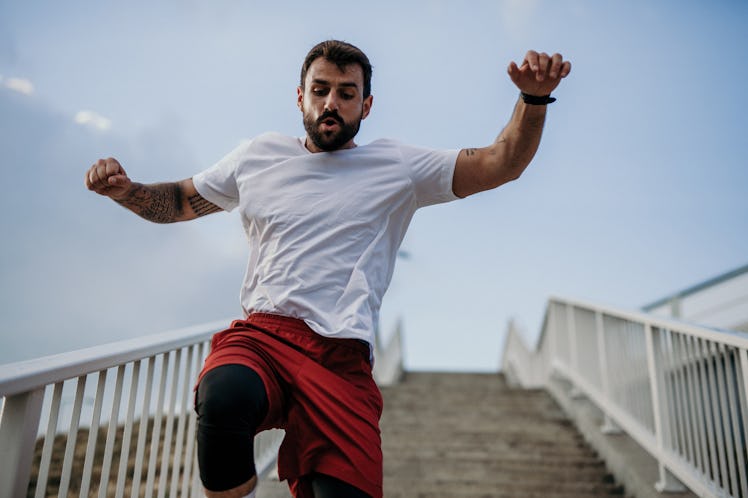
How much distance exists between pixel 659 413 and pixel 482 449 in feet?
4.99

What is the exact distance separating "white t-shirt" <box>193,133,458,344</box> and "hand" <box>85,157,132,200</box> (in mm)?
313

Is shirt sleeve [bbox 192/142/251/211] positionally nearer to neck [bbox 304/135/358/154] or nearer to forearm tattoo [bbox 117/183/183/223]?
forearm tattoo [bbox 117/183/183/223]

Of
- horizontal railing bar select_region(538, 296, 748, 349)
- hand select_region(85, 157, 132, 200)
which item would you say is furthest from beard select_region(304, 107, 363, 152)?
horizontal railing bar select_region(538, 296, 748, 349)

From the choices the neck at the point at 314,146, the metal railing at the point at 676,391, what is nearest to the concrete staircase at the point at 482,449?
the metal railing at the point at 676,391

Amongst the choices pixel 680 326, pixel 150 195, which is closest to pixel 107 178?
pixel 150 195

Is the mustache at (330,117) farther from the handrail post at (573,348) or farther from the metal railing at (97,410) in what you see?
the handrail post at (573,348)

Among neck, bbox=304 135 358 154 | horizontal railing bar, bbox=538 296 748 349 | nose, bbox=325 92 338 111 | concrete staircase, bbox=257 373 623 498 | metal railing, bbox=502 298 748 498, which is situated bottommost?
concrete staircase, bbox=257 373 623 498

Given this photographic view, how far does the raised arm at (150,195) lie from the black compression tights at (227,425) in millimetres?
689

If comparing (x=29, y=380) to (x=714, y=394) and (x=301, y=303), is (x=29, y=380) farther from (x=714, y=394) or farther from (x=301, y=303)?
(x=714, y=394)

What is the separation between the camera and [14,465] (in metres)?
1.07

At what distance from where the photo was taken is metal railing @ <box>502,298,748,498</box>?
2207 mm

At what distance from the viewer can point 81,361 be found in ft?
4.19

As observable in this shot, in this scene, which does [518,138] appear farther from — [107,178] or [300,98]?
[107,178]

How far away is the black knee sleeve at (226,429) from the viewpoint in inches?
41.7
